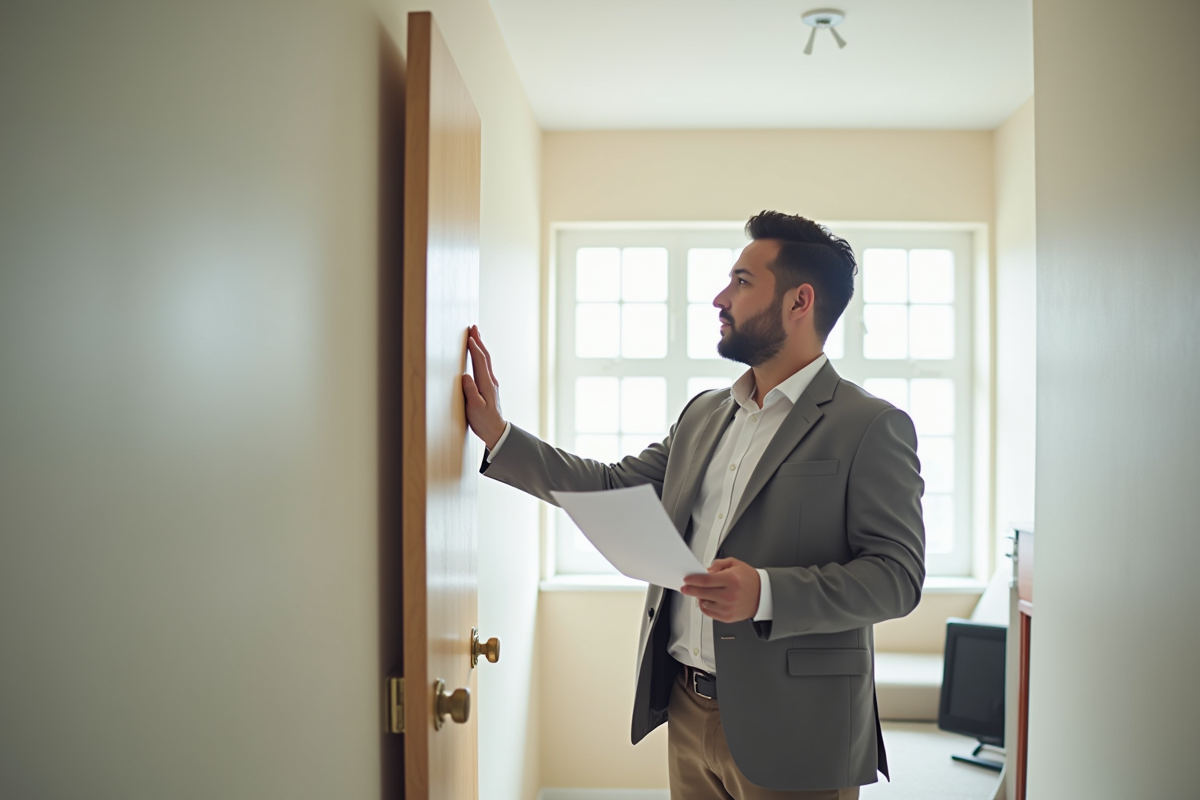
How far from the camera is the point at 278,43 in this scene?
104 cm

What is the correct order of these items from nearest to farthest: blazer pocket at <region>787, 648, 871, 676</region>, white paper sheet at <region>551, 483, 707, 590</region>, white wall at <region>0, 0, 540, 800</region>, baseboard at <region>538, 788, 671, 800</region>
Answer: white wall at <region>0, 0, 540, 800</region>
white paper sheet at <region>551, 483, 707, 590</region>
blazer pocket at <region>787, 648, 871, 676</region>
baseboard at <region>538, 788, 671, 800</region>

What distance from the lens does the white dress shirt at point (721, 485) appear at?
1779 millimetres

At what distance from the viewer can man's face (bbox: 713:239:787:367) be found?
1.88 metres

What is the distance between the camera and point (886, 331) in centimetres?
415

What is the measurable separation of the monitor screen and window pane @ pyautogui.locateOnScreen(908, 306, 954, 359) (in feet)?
4.36

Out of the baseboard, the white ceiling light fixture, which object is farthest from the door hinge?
the baseboard

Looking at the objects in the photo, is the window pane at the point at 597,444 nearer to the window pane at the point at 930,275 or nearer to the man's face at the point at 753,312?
the window pane at the point at 930,275

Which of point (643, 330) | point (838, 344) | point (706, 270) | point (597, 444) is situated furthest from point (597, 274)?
point (838, 344)

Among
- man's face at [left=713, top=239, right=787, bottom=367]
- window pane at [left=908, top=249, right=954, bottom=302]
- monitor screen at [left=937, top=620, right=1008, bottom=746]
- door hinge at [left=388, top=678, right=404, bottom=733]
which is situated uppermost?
window pane at [left=908, top=249, right=954, bottom=302]

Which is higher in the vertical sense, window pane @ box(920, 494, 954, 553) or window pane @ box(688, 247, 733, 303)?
window pane @ box(688, 247, 733, 303)

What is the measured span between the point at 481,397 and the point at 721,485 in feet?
1.72

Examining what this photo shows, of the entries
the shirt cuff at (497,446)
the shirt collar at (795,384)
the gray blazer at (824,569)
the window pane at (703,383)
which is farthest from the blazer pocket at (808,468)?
the window pane at (703,383)

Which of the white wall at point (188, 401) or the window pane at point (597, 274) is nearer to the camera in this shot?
the white wall at point (188, 401)

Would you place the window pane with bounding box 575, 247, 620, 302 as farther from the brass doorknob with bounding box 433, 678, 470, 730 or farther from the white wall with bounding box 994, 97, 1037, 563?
the brass doorknob with bounding box 433, 678, 470, 730
